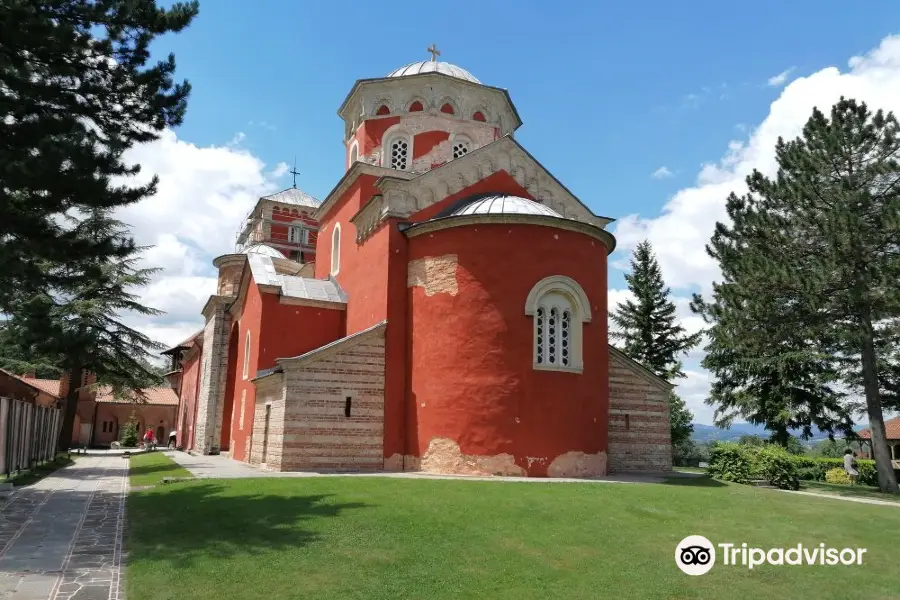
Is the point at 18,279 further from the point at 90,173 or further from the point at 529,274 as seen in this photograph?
the point at 529,274

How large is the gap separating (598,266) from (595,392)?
321 cm

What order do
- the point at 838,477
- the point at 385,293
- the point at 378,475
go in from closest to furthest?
the point at 378,475 < the point at 385,293 < the point at 838,477

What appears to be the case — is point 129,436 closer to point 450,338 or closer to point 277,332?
point 277,332

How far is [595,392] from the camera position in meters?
15.4

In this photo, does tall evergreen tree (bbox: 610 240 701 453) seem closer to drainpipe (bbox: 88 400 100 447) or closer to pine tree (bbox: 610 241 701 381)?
pine tree (bbox: 610 241 701 381)

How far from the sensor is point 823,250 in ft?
56.2

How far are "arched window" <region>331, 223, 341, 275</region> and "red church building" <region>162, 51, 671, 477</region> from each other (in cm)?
100

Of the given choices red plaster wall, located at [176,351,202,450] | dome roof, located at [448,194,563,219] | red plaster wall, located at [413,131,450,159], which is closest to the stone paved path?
dome roof, located at [448,194,563,219]

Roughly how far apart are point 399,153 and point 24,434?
1288 centimetres

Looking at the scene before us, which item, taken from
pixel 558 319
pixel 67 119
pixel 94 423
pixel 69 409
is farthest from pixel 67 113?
pixel 94 423

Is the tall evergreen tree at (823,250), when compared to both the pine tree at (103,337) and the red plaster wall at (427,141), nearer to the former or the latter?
the red plaster wall at (427,141)

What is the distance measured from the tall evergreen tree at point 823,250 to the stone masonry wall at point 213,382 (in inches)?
680

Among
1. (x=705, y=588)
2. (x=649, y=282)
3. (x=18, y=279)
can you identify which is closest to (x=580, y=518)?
(x=705, y=588)

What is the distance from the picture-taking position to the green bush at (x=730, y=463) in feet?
51.2
